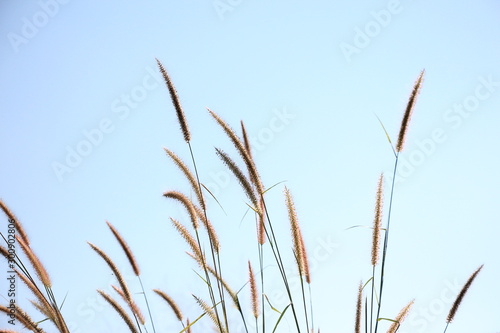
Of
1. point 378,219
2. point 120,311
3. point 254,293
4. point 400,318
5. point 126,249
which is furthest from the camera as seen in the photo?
point 126,249

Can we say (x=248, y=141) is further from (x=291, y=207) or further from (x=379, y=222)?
(x=379, y=222)

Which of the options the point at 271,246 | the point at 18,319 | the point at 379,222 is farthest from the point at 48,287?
the point at 379,222

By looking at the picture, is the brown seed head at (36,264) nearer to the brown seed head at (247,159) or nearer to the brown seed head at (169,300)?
the brown seed head at (169,300)

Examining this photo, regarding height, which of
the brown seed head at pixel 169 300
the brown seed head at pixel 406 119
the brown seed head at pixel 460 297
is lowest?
the brown seed head at pixel 460 297

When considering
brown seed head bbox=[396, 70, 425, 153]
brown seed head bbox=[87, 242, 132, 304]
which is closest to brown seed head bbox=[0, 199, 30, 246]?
brown seed head bbox=[87, 242, 132, 304]

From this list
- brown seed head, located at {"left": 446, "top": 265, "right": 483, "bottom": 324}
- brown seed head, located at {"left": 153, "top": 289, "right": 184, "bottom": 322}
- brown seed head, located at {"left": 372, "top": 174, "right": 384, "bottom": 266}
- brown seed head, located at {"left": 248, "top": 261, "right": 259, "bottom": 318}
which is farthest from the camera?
brown seed head, located at {"left": 153, "top": 289, "right": 184, "bottom": 322}

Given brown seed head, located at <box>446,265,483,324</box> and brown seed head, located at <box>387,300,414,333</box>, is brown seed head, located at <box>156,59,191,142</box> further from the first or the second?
brown seed head, located at <box>446,265,483,324</box>

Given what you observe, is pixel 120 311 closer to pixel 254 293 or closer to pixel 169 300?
pixel 169 300

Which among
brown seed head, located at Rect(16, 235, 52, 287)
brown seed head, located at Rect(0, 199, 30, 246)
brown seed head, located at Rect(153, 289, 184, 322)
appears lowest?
brown seed head, located at Rect(153, 289, 184, 322)

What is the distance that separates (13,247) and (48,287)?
391 millimetres

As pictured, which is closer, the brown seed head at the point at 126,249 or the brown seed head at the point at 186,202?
the brown seed head at the point at 186,202

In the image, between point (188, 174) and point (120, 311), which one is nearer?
point (188, 174)

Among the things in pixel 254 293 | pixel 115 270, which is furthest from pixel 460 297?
pixel 115 270

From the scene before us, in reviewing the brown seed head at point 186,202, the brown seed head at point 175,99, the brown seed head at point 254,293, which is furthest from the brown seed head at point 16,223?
the brown seed head at point 254,293
